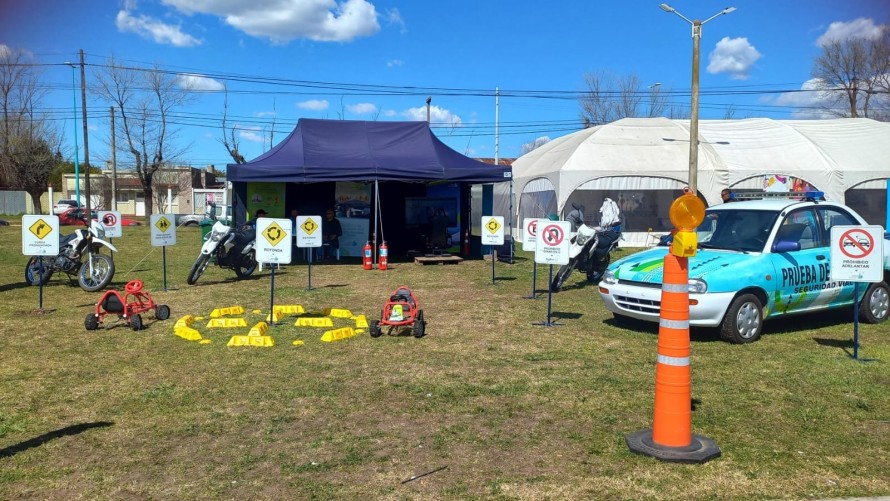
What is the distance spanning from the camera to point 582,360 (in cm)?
731

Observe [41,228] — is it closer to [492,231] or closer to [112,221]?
[112,221]

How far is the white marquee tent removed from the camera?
26.3 metres

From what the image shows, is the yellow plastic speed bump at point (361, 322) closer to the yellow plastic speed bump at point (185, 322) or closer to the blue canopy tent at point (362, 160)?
the yellow plastic speed bump at point (185, 322)

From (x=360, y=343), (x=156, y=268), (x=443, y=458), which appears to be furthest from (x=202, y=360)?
(x=156, y=268)

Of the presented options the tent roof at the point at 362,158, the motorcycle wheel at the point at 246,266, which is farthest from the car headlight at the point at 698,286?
the tent roof at the point at 362,158

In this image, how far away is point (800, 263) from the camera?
841cm

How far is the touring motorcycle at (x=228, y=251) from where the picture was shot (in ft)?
45.3

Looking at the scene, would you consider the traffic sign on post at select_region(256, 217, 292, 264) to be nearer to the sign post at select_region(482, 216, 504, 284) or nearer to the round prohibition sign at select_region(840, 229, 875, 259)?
the sign post at select_region(482, 216, 504, 284)

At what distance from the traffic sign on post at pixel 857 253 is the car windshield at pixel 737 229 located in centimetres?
99

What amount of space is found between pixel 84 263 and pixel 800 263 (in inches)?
483

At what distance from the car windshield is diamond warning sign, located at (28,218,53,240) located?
31.9 feet

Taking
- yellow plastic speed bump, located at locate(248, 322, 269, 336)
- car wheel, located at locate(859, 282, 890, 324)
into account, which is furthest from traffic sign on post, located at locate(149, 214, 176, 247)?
car wheel, located at locate(859, 282, 890, 324)

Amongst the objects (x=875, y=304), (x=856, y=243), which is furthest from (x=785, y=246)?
(x=875, y=304)

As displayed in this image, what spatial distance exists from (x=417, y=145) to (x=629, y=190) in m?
10.5
